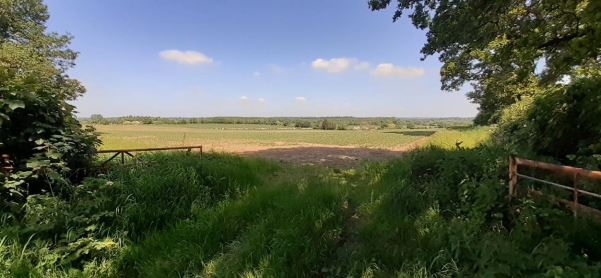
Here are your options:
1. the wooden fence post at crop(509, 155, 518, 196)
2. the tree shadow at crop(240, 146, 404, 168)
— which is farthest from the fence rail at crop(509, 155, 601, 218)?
the tree shadow at crop(240, 146, 404, 168)

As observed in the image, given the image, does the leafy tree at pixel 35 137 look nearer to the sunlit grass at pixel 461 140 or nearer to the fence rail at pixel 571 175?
the fence rail at pixel 571 175

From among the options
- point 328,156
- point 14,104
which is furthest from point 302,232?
point 328,156

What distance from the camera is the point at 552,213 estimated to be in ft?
9.87

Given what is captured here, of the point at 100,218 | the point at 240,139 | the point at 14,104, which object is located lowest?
the point at 240,139

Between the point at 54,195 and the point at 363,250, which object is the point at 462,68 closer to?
the point at 363,250

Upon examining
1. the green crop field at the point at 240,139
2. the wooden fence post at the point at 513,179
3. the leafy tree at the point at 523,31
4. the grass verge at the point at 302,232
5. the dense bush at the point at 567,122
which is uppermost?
the leafy tree at the point at 523,31

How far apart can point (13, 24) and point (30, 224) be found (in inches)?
1300

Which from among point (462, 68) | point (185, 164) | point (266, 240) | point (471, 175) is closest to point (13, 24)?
point (185, 164)

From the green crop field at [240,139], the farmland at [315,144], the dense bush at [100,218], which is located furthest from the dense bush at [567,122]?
the green crop field at [240,139]

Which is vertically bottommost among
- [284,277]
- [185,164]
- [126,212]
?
[284,277]

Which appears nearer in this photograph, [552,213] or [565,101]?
[552,213]

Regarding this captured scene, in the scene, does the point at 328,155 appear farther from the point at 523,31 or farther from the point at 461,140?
the point at 523,31

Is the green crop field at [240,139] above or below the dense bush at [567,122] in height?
below

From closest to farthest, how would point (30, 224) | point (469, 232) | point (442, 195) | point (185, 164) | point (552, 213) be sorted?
point (552, 213)
point (469, 232)
point (30, 224)
point (442, 195)
point (185, 164)
